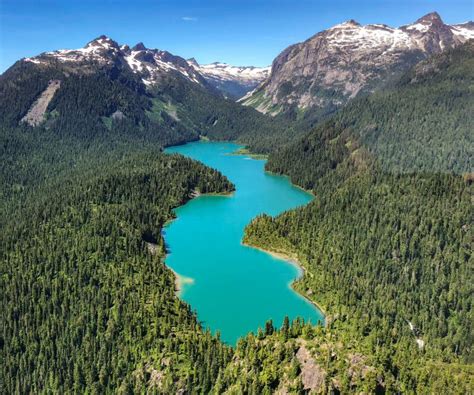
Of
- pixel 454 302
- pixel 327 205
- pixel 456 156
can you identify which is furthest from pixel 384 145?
pixel 454 302

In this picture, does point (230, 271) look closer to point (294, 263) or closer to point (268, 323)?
point (294, 263)

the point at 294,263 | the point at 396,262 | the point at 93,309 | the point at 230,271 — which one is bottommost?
the point at 93,309

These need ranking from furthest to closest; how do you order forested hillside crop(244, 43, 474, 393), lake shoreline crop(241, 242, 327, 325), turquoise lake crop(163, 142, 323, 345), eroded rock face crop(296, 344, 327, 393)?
lake shoreline crop(241, 242, 327, 325)
turquoise lake crop(163, 142, 323, 345)
forested hillside crop(244, 43, 474, 393)
eroded rock face crop(296, 344, 327, 393)

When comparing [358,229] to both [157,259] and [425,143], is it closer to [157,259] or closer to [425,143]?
[157,259]

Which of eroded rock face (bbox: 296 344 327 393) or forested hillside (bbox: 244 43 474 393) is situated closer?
eroded rock face (bbox: 296 344 327 393)

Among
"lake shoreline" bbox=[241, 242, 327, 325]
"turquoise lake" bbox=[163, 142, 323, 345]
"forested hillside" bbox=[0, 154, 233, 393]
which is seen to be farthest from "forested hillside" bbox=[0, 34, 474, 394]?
"turquoise lake" bbox=[163, 142, 323, 345]

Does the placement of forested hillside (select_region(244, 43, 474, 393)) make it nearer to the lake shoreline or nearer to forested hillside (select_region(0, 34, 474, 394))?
forested hillside (select_region(0, 34, 474, 394))

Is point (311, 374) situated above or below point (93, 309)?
above

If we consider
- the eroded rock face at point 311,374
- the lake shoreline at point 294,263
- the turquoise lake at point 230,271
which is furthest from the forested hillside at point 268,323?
the turquoise lake at point 230,271

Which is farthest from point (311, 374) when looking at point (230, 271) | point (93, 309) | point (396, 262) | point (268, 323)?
point (230, 271)
